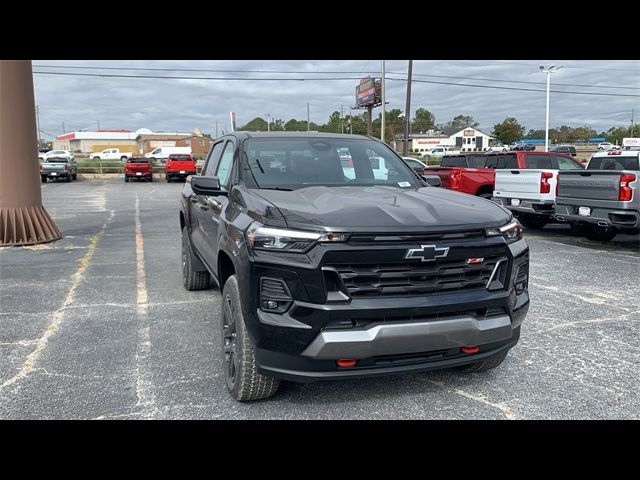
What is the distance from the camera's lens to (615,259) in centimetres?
849

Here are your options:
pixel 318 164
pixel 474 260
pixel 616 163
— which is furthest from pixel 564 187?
pixel 474 260

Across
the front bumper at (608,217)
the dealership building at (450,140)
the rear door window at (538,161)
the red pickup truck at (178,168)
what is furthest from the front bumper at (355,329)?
the dealership building at (450,140)

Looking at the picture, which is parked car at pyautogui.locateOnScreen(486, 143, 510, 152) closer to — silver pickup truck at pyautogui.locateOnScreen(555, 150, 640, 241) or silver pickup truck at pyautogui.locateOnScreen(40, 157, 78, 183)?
silver pickup truck at pyautogui.locateOnScreen(555, 150, 640, 241)

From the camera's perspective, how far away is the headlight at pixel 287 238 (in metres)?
2.95

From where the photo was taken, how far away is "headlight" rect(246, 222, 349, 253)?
2.95 m

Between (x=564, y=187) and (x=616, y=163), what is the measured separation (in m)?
2.24

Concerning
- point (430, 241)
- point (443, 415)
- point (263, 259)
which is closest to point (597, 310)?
point (443, 415)

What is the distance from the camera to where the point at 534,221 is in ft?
40.3

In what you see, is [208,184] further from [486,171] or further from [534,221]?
[486,171]

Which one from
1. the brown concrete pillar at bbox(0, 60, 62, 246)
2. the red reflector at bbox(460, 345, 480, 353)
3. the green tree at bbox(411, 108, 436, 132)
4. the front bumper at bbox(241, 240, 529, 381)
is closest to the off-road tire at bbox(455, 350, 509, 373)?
the red reflector at bbox(460, 345, 480, 353)

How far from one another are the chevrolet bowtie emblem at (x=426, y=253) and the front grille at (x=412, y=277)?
0.04 meters

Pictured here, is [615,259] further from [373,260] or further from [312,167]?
[373,260]
